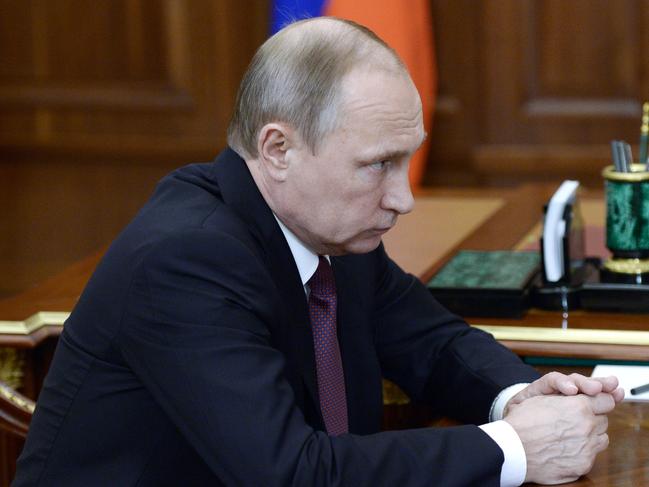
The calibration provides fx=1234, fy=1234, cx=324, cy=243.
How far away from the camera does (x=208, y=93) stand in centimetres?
603

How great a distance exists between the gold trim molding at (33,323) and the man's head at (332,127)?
881 millimetres

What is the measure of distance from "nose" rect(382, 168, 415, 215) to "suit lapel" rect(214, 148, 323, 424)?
188 mm

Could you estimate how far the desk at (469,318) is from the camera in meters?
1.97

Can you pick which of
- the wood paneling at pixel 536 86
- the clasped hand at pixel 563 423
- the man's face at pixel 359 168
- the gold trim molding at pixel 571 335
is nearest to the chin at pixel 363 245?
the man's face at pixel 359 168

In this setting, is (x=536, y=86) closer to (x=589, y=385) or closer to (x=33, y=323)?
(x=33, y=323)

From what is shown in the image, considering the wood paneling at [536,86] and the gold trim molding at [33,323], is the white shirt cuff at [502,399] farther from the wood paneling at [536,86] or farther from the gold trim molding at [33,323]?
the wood paneling at [536,86]

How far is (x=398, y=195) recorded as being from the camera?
194cm

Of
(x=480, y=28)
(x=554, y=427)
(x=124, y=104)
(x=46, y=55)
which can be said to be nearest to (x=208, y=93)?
(x=124, y=104)

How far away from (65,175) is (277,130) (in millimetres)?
4706

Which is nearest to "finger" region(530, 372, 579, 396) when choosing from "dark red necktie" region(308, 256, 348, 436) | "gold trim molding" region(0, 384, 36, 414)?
"dark red necktie" region(308, 256, 348, 436)

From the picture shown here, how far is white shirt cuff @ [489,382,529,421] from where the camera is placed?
6.99ft

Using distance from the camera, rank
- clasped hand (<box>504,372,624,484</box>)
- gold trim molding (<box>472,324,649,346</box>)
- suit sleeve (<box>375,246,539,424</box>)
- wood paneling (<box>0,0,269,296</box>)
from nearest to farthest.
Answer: clasped hand (<box>504,372,624,484</box>) < suit sleeve (<box>375,246,539,424</box>) < gold trim molding (<box>472,324,649,346</box>) < wood paneling (<box>0,0,269,296</box>)

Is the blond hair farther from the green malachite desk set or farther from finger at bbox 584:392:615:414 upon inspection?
the green malachite desk set

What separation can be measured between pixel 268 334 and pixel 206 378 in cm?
15
